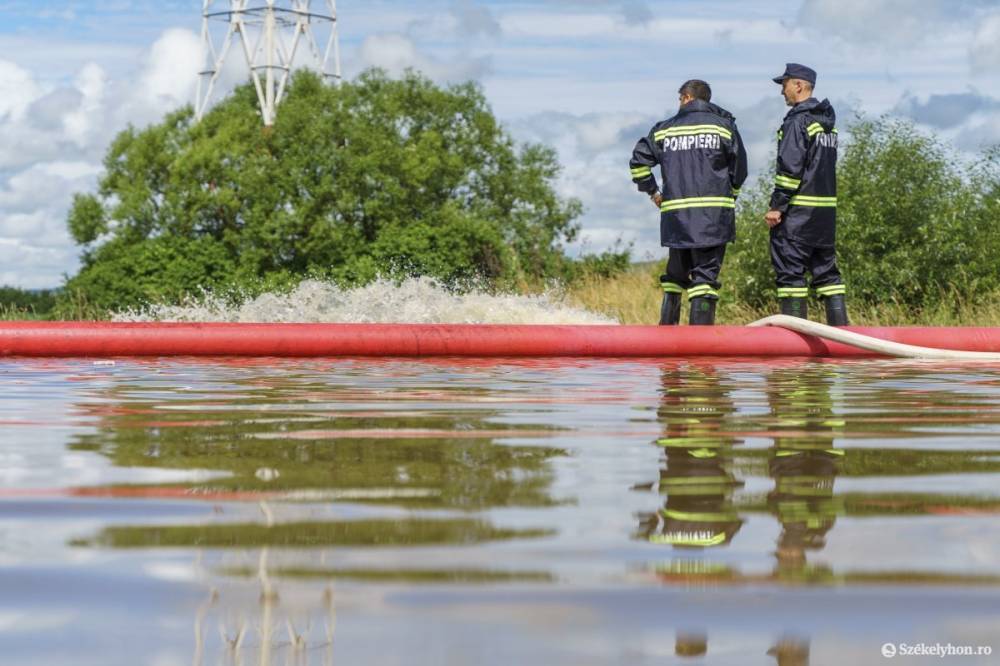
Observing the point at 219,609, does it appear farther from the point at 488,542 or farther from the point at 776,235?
the point at 776,235

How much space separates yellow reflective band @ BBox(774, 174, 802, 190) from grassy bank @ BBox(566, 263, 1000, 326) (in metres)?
6.12

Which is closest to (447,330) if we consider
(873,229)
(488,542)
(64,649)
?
(488,542)

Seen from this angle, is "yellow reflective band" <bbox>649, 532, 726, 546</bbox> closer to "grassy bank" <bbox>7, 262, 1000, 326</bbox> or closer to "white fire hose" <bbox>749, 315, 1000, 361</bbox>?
"white fire hose" <bbox>749, 315, 1000, 361</bbox>

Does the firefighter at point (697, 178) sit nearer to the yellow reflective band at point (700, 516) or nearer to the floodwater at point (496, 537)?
the floodwater at point (496, 537)

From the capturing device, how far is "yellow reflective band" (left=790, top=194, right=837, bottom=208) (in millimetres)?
9945

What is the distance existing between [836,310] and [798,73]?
175 centimetres

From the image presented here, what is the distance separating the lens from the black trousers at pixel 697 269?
10.1m

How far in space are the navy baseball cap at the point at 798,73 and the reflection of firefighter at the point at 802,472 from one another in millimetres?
4986

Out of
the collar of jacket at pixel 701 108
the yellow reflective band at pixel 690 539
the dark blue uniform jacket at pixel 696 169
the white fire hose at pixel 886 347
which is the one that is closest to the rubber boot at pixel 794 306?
the dark blue uniform jacket at pixel 696 169

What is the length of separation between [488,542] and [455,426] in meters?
1.90

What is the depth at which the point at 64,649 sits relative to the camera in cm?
153

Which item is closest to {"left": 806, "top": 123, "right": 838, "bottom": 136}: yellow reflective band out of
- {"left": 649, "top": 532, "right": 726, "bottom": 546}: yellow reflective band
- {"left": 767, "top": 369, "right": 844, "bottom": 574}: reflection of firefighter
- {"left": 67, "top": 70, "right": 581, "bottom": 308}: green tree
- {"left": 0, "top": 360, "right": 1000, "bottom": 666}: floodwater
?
{"left": 767, "top": 369, "right": 844, "bottom": 574}: reflection of firefighter

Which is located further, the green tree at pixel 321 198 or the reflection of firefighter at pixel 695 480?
the green tree at pixel 321 198

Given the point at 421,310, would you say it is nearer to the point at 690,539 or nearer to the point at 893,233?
the point at 893,233
